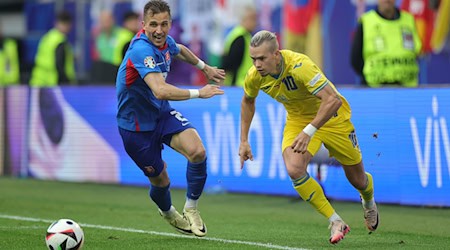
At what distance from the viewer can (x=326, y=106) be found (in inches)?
353

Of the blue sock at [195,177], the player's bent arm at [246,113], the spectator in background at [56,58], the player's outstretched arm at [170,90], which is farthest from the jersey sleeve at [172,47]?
the spectator in background at [56,58]

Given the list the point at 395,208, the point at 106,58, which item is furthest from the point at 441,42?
the point at 106,58

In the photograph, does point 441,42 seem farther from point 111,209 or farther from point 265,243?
point 265,243

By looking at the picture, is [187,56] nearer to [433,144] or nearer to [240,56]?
[433,144]

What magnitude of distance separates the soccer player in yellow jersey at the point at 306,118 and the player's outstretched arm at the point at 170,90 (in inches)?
17.9

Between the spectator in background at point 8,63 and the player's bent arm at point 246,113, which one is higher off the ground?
the player's bent arm at point 246,113

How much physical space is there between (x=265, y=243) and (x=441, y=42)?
7707 mm

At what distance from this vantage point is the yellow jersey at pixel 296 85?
29.8 feet

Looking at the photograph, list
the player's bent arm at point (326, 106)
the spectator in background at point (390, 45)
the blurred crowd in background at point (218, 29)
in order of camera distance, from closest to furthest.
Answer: the player's bent arm at point (326, 106) → the spectator in background at point (390, 45) → the blurred crowd in background at point (218, 29)

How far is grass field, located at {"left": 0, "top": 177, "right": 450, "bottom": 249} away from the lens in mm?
9383

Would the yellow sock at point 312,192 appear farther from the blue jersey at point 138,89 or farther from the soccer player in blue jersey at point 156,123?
the blue jersey at point 138,89

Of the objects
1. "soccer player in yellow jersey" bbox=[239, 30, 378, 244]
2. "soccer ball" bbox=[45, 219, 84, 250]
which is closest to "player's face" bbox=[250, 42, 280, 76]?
"soccer player in yellow jersey" bbox=[239, 30, 378, 244]

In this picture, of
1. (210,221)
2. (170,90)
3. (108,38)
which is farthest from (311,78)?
(108,38)

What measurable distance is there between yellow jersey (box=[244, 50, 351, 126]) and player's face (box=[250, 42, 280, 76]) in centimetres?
18
